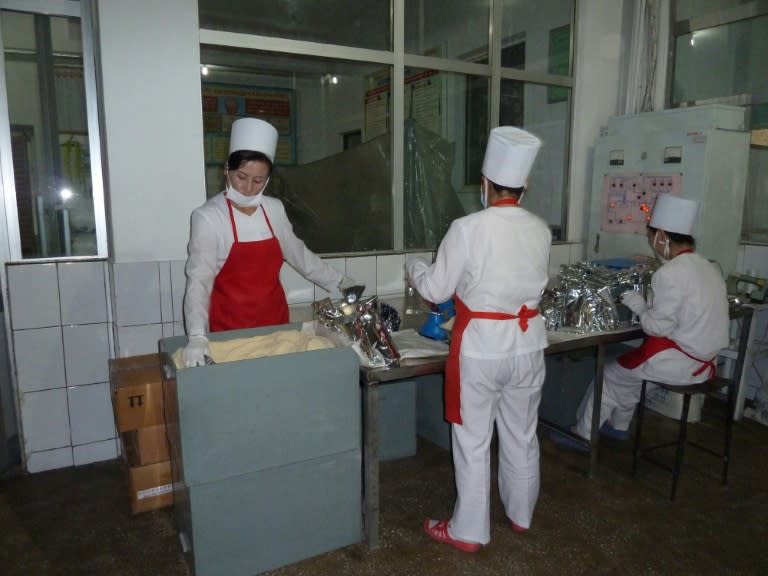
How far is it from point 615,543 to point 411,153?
6.86 ft

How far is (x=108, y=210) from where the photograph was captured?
245cm

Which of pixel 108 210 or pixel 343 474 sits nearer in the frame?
pixel 343 474

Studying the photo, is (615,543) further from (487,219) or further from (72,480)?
(72,480)

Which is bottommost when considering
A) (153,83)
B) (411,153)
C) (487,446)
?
(487,446)

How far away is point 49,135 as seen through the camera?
2506mm

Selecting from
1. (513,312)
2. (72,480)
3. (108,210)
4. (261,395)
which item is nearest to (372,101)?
(108,210)

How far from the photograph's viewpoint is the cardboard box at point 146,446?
2.21 metres

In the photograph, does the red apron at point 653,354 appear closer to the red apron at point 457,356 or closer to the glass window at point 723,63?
the red apron at point 457,356

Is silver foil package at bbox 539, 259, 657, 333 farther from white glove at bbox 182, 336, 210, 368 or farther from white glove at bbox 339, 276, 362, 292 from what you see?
white glove at bbox 182, 336, 210, 368

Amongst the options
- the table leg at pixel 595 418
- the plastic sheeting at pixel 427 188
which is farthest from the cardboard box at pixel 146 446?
the table leg at pixel 595 418

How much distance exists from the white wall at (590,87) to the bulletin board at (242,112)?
1849mm

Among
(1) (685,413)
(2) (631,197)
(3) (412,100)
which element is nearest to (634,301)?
(1) (685,413)

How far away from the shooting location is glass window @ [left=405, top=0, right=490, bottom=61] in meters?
3.22

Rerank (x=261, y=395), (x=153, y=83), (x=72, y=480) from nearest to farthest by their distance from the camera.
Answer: (x=261, y=395) < (x=153, y=83) < (x=72, y=480)
